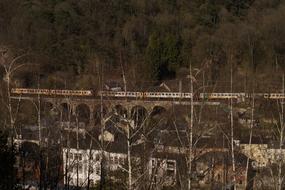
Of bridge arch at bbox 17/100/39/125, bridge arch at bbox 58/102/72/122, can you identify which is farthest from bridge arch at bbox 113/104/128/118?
bridge arch at bbox 17/100/39/125

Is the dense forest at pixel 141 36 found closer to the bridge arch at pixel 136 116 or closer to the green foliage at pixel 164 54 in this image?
the green foliage at pixel 164 54

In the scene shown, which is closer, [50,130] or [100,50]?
[50,130]

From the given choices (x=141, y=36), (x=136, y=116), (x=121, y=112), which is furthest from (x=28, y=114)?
(x=141, y=36)

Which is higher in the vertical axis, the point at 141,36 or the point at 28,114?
the point at 141,36

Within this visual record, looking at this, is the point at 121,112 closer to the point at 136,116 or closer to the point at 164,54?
the point at 136,116

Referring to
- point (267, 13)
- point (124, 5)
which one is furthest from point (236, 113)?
point (124, 5)

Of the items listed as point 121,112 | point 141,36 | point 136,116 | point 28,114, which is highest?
point 141,36

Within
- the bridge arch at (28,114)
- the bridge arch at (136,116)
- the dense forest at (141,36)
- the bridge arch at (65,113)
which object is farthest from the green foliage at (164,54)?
the bridge arch at (136,116)

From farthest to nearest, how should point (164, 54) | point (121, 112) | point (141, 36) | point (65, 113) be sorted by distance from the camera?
point (141, 36) → point (164, 54) → point (65, 113) → point (121, 112)

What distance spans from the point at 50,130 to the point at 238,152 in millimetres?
4408

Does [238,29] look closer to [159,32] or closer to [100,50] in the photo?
[159,32]

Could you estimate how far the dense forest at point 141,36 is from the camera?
1132 inches

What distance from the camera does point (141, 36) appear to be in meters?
34.0

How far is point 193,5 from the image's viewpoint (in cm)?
3475
